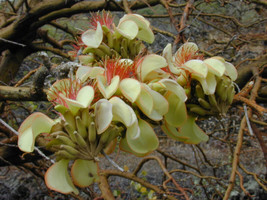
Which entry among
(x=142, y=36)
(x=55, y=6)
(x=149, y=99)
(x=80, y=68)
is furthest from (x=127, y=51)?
(x=55, y=6)

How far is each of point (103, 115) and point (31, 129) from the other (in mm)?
140

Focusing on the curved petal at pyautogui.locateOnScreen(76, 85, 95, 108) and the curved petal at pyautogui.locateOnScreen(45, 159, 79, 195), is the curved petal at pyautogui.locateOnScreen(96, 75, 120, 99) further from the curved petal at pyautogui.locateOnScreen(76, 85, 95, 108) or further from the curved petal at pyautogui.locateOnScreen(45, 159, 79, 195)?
the curved petal at pyautogui.locateOnScreen(45, 159, 79, 195)

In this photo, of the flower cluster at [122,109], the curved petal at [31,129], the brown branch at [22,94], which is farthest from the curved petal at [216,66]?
the brown branch at [22,94]

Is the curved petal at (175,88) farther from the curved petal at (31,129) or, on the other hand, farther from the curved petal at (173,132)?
the curved petal at (31,129)

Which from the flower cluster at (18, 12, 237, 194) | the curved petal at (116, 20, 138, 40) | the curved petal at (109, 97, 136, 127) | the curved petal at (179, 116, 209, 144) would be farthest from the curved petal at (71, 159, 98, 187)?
Result: the curved petal at (116, 20, 138, 40)

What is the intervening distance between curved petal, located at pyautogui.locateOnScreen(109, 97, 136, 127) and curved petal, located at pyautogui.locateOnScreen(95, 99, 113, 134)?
0.02 meters

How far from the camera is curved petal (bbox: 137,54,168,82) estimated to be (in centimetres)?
56

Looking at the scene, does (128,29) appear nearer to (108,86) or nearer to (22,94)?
(108,86)

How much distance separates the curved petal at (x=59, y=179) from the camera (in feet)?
1.57

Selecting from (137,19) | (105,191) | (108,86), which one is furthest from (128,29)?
(105,191)

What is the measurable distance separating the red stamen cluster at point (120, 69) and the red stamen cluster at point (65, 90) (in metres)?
0.07

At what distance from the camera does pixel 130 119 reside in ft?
1.53

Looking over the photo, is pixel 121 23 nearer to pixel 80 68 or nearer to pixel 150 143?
pixel 80 68

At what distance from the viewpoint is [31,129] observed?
492 mm
